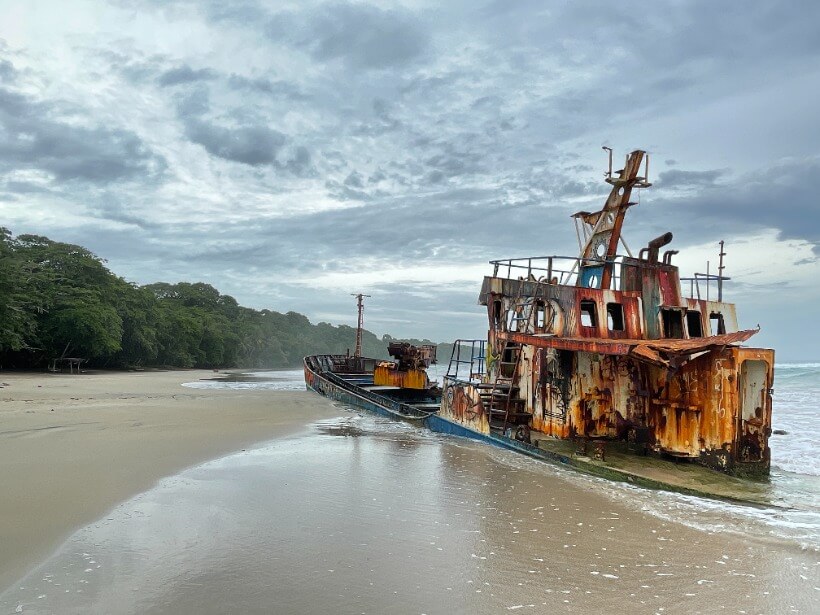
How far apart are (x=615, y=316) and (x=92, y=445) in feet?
35.1

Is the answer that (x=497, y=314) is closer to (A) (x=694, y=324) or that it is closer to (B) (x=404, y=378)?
(A) (x=694, y=324)

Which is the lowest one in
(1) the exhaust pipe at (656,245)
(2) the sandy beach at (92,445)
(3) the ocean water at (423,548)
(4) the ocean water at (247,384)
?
(4) the ocean water at (247,384)

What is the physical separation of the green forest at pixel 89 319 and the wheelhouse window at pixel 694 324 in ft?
109

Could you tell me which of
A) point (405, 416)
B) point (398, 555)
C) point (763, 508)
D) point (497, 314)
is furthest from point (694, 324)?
point (398, 555)

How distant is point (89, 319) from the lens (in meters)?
36.6

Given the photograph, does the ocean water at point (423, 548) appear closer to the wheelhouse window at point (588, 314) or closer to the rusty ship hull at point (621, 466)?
the rusty ship hull at point (621, 466)

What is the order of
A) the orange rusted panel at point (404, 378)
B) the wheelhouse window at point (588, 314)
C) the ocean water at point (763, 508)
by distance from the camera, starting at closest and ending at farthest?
the ocean water at point (763, 508) → the wheelhouse window at point (588, 314) → the orange rusted panel at point (404, 378)

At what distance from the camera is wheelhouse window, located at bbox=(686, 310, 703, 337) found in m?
11.9

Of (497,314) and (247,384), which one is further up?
(497,314)

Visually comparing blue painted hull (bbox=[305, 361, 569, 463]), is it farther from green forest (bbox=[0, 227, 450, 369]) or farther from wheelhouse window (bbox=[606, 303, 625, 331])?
green forest (bbox=[0, 227, 450, 369])

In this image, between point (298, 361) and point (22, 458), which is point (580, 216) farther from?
point (298, 361)

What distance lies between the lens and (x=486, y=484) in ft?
28.2

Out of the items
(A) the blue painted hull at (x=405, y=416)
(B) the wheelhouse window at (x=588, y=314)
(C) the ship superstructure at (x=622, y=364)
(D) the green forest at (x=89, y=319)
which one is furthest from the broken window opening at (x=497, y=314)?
(D) the green forest at (x=89, y=319)

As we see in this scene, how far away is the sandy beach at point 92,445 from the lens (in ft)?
19.8
